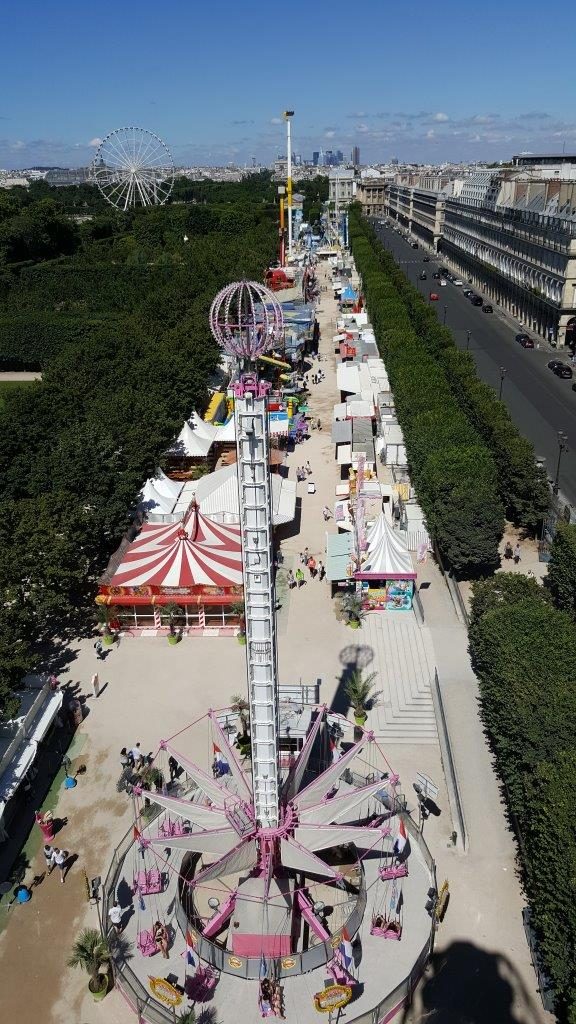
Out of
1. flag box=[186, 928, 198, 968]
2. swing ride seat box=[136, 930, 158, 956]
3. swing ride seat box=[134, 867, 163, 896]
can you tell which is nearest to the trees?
swing ride seat box=[134, 867, 163, 896]

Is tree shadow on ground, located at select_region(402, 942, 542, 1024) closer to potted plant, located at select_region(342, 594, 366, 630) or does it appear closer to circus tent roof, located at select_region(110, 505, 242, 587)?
potted plant, located at select_region(342, 594, 366, 630)

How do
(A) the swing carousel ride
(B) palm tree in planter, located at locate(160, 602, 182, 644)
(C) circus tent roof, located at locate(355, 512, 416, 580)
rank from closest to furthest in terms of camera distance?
(A) the swing carousel ride < (B) palm tree in planter, located at locate(160, 602, 182, 644) < (C) circus tent roof, located at locate(355, 512, 416, 580)

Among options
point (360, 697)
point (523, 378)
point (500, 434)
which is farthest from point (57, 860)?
point (523, 378)

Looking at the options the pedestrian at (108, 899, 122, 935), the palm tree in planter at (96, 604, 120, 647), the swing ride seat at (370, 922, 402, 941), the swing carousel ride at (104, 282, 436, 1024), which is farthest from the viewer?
the palm tree in planter at (96, 604, 120, 647)

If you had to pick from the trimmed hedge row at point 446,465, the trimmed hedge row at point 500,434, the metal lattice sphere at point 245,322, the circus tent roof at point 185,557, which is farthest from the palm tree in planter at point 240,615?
the metal lattice sphere at point 245,322

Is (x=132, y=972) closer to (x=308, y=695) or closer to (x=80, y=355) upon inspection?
(x=308, y=695)

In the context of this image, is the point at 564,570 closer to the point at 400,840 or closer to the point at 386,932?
the point at 400,840

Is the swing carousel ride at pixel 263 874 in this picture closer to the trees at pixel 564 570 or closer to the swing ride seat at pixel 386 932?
the swing ride seat at pixel 386 932
